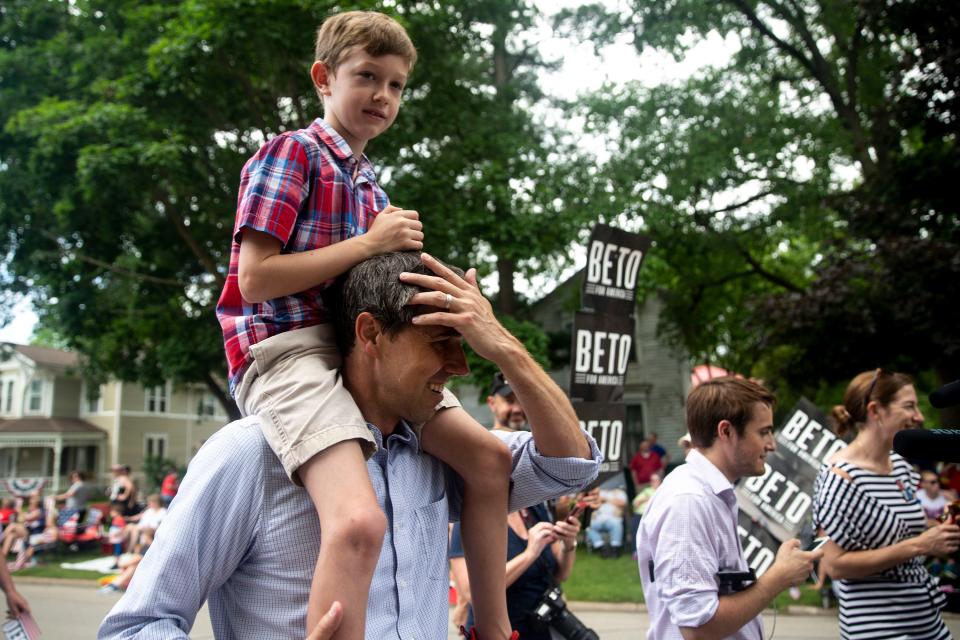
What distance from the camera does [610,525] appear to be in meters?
15.9

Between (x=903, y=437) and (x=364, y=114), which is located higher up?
(x=364, y=114)

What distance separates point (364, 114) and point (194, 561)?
1288mm

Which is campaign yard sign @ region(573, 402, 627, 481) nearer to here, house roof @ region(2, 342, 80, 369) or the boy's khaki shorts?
the boy's khaki shorts

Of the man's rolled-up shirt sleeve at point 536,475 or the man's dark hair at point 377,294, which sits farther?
the man's rolled-up shirt sleeve at point 536,475

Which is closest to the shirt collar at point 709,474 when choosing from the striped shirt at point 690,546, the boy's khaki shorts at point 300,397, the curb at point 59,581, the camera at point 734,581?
the striped shirt at point 690,546

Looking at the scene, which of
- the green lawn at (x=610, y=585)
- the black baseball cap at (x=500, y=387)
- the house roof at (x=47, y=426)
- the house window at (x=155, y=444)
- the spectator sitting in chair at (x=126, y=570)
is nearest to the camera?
the black baseball cap at (x=500, y=387)

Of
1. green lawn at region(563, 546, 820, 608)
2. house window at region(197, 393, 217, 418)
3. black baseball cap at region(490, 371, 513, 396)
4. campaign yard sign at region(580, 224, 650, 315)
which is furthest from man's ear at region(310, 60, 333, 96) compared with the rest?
house window at region(197, 393, 217, 418)

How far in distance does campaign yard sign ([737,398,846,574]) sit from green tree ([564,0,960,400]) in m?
5.75

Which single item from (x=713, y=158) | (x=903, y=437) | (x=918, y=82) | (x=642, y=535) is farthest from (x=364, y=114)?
(x=713, y=158)

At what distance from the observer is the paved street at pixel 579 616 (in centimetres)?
964

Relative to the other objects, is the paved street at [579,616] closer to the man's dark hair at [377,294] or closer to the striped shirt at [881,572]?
the striped shirt at [881,572]

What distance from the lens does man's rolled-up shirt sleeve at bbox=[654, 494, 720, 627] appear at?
9.84ft

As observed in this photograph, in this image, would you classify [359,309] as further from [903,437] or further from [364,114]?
[903,437]

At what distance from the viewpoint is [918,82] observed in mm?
14281
